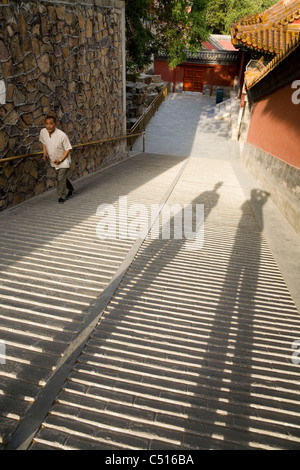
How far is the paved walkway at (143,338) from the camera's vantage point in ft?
7.01

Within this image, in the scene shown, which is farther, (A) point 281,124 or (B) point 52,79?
(A) point 281,124

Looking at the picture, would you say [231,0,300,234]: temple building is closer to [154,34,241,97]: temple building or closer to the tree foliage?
the tree foliage

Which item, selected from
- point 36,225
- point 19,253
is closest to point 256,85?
point 36,225

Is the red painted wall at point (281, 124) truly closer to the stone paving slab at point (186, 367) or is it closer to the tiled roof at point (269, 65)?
the tiled roof at point (269, 65)

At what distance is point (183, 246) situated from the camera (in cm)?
507

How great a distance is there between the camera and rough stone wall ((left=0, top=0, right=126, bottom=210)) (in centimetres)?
538

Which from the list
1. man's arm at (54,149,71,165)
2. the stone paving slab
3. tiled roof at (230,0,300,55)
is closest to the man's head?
man's arm at (54,149,71,165)

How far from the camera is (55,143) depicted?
18.7 ft

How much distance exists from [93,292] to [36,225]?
229cm

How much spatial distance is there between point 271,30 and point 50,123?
8679 millimetres

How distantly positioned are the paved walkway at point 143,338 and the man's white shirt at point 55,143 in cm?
113

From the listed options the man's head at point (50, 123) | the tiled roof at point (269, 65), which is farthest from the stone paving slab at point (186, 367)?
the tiled roof at point (269, 65)

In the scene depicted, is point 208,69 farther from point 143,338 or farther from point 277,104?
point 143,338

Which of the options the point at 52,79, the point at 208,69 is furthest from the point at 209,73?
the point at 52,79
